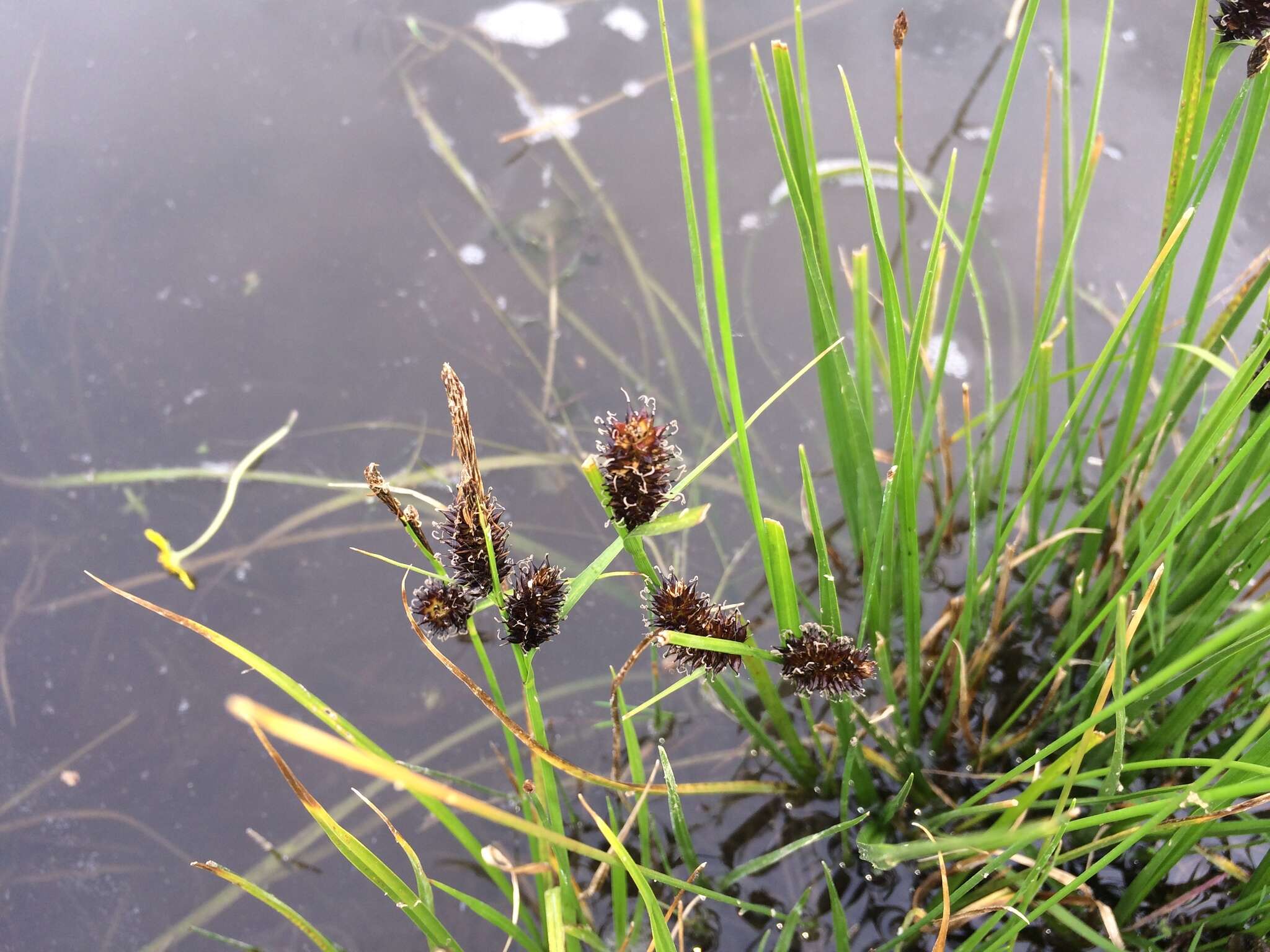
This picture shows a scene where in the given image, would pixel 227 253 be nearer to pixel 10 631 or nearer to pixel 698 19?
pixel 10 631

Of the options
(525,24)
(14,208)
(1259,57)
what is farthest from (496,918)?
(525,24)

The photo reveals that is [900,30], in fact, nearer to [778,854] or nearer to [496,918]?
[778,854]

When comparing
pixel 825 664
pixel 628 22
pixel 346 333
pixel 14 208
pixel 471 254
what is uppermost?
pixel 628 22

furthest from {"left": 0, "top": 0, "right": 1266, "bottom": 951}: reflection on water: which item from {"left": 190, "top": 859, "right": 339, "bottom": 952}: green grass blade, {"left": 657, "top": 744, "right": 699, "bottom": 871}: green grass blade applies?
{"left": 190, "top": 859, "right": 339, "bottom": 952}: green grass blade

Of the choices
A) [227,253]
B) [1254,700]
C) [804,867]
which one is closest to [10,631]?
[227,253]

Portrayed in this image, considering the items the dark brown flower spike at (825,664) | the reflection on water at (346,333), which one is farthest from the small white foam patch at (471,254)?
the dark brown flower spike at (825,664)

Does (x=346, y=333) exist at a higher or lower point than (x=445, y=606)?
higher
